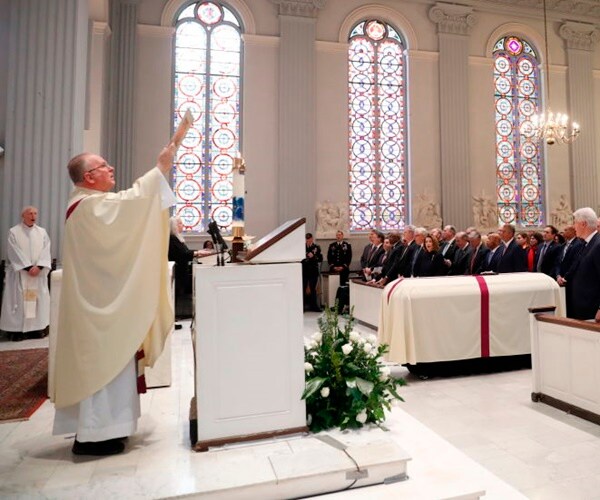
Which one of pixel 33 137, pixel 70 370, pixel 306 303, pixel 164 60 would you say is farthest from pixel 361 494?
pixel 164 60

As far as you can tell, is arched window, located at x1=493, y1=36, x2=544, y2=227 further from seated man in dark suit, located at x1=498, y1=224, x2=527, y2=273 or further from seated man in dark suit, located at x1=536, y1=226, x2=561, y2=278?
seated man in dark suit, located at x1=498, y1=224, x2=527, y2=273

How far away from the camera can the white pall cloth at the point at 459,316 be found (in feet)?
14.6

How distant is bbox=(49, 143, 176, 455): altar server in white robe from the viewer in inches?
84.6

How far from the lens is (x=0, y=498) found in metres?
1.85

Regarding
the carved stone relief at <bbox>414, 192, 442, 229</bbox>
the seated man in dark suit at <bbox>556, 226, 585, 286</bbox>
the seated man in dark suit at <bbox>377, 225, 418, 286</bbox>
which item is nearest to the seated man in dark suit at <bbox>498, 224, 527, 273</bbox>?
the seated man in dark suit at <bbox>556, 226, 585, 286</bbox>

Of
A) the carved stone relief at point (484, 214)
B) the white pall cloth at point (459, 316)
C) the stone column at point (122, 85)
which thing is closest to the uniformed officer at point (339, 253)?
the carved stone relief at point (484, 214)

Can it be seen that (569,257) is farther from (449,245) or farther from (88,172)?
(88,172)

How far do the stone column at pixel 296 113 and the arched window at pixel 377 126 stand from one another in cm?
114

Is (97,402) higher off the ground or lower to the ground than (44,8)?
lower

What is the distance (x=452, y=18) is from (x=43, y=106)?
9.95m

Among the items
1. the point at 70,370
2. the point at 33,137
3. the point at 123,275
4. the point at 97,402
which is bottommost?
the point at 97,402

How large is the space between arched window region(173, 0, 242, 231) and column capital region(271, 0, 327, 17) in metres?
1.06

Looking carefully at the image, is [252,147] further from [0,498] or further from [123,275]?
[0,498]

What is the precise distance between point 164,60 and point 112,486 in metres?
9.60
